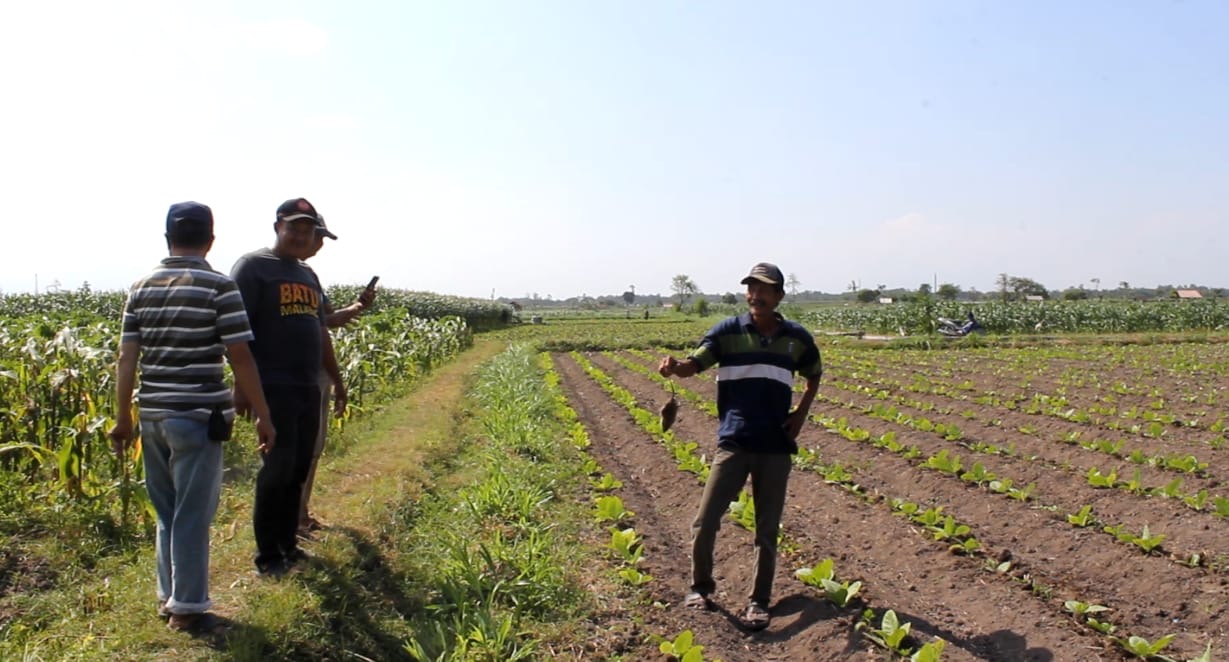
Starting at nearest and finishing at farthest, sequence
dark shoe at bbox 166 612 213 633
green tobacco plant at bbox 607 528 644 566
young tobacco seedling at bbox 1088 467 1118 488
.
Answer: dark shoe at bbox 166 612 213 633, green tobacco plant at bbox 607 528 644 566, young tobacco seedling at bbox 1088 467 1118 488

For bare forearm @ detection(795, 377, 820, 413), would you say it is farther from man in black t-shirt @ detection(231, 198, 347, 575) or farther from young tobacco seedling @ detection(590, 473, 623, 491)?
young tobacco seedling @ detection(590, 473, 623, 491)

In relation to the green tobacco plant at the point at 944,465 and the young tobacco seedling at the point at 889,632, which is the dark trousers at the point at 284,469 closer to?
the young tobacco seedling at the point at 889,632

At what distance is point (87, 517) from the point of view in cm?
511

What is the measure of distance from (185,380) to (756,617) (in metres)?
2.91

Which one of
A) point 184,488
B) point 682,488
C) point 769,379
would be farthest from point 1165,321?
point 184,488

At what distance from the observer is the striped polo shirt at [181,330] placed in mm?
3453

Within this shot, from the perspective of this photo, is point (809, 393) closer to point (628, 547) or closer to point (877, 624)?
point (877, 624)

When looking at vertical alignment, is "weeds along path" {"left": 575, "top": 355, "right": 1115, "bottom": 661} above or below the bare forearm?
below

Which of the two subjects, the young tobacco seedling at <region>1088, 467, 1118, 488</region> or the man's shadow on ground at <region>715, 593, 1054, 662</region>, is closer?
the man's shadow on ground at <region>715, 593, 1054, 662</region>

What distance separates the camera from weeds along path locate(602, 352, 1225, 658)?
4.46 meters

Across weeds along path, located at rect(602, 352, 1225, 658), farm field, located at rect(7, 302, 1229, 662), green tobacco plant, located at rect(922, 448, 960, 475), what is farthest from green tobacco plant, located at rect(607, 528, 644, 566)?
green tobacco plant, located at rect(922, 448, 960, 475)

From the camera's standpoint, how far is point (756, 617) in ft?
14.4

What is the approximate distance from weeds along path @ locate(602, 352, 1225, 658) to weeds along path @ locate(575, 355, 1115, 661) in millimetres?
142

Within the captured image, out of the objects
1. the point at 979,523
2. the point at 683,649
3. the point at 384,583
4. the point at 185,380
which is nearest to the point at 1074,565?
the point at 979,523
